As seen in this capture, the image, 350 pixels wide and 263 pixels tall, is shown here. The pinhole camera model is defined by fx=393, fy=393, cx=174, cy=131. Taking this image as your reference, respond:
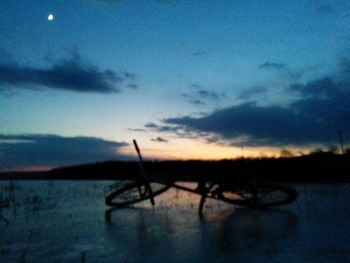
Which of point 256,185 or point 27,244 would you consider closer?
point 27,244

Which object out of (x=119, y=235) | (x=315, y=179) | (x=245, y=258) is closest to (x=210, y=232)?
(x=119, y=235)

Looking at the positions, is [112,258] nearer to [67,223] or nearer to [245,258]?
[245,258]

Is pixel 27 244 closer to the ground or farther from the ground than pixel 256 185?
closer to the ground

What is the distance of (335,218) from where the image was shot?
14141mm

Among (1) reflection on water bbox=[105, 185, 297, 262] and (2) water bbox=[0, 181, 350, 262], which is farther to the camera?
(1) reflection on water bbox=[105, 185, 297, 262]

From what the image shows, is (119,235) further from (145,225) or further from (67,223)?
(67,223)

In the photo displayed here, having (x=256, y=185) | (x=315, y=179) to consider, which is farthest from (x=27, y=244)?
(x=315, y=179)

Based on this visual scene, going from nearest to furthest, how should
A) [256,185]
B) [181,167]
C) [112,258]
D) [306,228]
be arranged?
[112,258]
[306,228]
[256,185]
[181,167]

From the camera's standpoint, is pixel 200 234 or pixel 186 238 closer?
pixel 186 238

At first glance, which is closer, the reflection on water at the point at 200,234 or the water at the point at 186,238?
the water at the point at 186,238

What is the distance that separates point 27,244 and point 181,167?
70.5m

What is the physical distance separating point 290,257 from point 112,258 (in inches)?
159

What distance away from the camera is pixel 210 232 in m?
12.6

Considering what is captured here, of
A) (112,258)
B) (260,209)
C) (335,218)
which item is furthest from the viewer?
(260,209)
